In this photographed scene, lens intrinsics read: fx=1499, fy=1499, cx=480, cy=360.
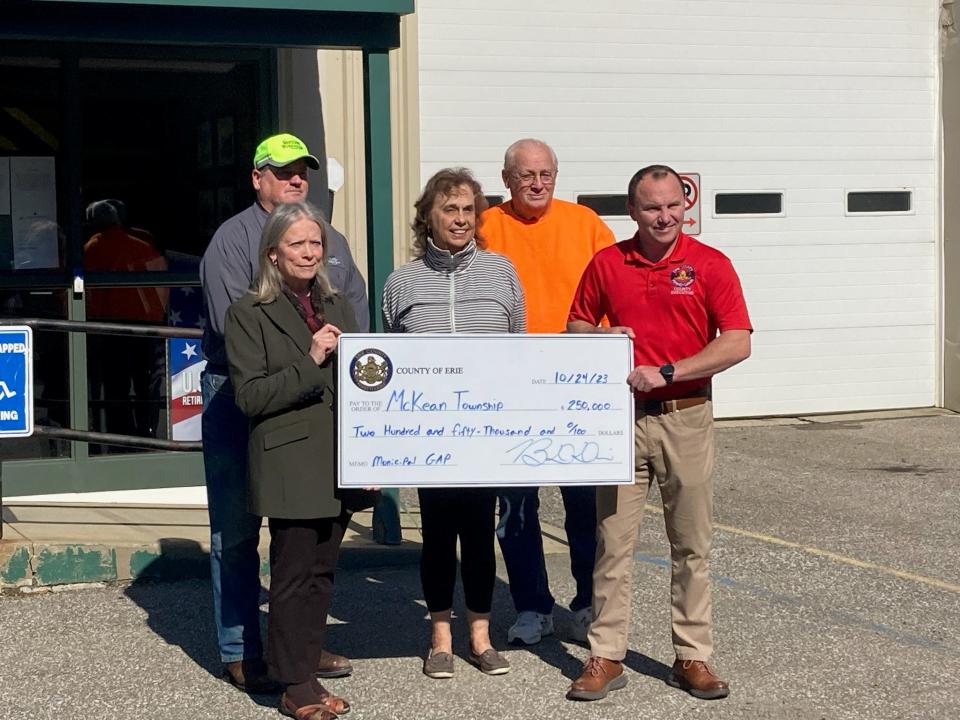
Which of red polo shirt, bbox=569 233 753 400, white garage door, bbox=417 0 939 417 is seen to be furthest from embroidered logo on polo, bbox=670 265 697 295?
white garage door, bbox=417 0 939 417

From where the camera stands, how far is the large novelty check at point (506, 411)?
204 inches

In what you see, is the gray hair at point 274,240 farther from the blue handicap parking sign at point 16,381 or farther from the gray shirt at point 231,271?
the blue handicap parking sign at point 16,381

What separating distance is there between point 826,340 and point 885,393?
2.44 ft

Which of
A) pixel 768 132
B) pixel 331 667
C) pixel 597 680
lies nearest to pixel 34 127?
pixel 331 667

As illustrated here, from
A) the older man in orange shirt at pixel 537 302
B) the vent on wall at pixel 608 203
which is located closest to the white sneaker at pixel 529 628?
the older man in orange shirt at pixel 537 302

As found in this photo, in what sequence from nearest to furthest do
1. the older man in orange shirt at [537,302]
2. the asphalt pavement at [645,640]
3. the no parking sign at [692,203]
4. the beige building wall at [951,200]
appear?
the asphalt pavement at [645,640] < the older man in orange shirt at [537,302] < the no parking sign at [692,203] < the beige building wall at [951,200]

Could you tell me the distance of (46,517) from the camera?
7680 mm

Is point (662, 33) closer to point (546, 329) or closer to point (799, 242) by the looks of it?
point (799, 242)

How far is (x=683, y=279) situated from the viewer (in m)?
5.19

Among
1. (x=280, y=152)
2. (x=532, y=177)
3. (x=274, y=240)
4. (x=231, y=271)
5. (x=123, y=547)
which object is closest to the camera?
(x=274, y=240)

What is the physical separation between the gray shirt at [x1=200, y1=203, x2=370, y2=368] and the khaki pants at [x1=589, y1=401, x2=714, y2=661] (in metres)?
1.14

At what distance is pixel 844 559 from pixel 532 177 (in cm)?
271

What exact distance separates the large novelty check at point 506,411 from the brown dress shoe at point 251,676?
0.89 meters

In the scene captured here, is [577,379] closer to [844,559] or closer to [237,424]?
[237,424]
